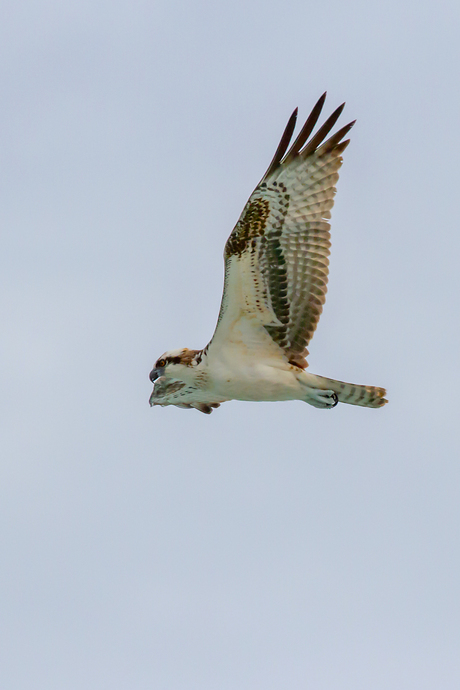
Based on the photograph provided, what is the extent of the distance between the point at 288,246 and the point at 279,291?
50 centimetres

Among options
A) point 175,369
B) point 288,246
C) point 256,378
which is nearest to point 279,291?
point 288,246

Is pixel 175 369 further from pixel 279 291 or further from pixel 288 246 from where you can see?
pixel 288 246

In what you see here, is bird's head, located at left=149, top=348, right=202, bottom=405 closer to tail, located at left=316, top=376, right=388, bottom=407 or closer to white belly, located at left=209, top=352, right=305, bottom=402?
white belly, located at left=209, top=352, right=305, bottom=402

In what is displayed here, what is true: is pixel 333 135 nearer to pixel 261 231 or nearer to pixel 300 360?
pixel 261 231

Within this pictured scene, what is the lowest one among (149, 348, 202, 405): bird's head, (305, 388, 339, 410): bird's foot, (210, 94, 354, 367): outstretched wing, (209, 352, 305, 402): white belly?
(305, 388, 339, 410): bird's foot

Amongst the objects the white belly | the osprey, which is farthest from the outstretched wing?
the white belly

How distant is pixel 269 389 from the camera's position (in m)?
18.8

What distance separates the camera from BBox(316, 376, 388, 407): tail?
1873 centimetres

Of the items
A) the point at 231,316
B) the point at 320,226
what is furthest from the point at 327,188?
the point at 231,316

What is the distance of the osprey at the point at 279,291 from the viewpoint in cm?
1828

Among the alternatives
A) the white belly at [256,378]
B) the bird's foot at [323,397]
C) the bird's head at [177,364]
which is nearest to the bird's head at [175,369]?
the bird's head at [177,364]

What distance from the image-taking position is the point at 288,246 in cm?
1850

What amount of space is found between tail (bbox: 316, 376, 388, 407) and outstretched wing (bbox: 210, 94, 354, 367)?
0.41 m

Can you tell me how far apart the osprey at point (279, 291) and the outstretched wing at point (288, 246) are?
0.01m
